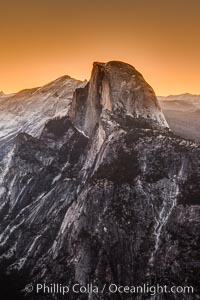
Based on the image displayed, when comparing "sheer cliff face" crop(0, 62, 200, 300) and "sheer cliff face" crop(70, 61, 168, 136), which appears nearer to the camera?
"sheer cliff face" crop(0, 62, 200, 300)

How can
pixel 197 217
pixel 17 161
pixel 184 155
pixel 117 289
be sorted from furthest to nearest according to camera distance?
pixel 17 161, pixel 184 155, pixel 197 217, pixel 117 289

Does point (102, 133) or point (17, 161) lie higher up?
point (102, 133)

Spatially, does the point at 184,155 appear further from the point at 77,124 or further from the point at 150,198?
the point at 77,124

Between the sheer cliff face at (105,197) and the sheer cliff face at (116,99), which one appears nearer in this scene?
the sheer cliff face at (105,197)

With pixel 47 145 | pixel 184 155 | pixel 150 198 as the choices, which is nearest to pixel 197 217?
pixel 150 198

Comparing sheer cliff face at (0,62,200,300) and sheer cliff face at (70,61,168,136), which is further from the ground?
sheer cliff face at (70,61,168,136)

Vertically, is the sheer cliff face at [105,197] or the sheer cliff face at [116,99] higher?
the sheer cliff face at [116,99]

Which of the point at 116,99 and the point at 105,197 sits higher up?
the point at 116,99

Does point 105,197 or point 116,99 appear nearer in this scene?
point 105,197
